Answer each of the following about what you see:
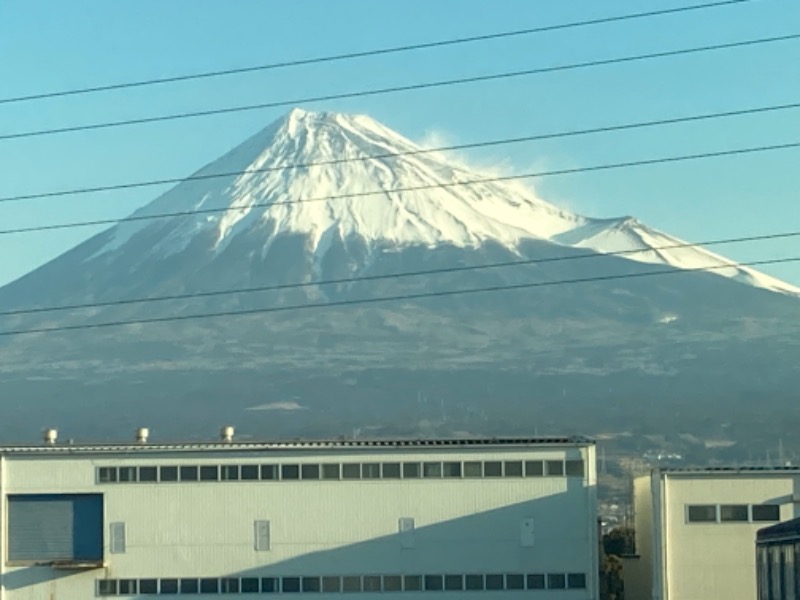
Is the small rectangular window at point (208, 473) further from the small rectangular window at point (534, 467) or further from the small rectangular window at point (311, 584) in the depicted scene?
the small rectangular window at point (534, 467)

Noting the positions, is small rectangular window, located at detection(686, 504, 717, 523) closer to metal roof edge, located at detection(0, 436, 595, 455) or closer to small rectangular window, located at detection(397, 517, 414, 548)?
metal roof edge, located at detection(0, 436, 595, 455)

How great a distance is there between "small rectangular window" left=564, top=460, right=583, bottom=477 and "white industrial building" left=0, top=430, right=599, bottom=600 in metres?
0.05

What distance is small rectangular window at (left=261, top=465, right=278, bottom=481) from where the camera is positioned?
55.0 m

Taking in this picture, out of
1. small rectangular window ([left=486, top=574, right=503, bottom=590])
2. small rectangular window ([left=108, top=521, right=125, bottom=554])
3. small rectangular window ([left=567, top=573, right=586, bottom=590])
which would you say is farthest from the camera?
small rectangular window ([left=108, top=521, right=125, bottom=554])

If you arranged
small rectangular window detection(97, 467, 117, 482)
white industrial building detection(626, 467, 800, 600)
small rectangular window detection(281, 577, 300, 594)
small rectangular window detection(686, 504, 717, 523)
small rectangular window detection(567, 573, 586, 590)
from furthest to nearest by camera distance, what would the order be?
small rectangular window detection(97, 467, 117, 482), small rectangular window detection(281, 577, 300, 594), small rectangular window detection(567, 573, 586, 590), small rectangular window detection(686, 504, 717, 523), white industrial building detection(626, 467, 800, 600)

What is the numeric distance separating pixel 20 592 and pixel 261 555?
24.4 ft

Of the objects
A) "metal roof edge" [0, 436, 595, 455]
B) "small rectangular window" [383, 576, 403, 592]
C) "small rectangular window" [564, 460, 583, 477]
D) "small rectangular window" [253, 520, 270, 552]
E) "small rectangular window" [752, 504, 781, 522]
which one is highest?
"metal roof edge" [0, 436, 595, 455]

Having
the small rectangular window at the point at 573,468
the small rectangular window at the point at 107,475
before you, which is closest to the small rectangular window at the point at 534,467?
the small rectangular window at the point at 573,468

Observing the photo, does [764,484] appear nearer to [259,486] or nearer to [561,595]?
[561,595]

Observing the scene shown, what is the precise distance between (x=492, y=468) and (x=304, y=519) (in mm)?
5818

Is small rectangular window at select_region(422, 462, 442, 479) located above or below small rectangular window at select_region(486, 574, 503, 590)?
above

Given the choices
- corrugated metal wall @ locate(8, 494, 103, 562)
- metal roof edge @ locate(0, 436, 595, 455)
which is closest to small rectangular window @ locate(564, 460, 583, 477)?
metal roof edge @ locate(0, 436, 595, 455)

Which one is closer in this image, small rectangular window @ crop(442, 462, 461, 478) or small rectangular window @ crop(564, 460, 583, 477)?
small rectangular window @ crop(564, 460, 583, 477)

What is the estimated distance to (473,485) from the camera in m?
54.3
